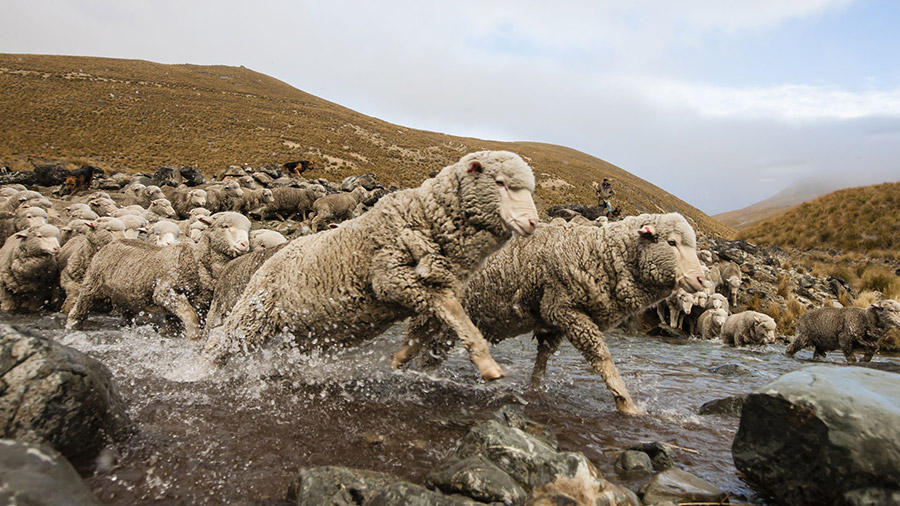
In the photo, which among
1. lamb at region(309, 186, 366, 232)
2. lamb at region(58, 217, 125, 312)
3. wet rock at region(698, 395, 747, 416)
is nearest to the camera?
wet rock at region(698, 395, 747, 416)

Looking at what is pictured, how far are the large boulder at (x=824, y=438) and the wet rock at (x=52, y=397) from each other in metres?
4.26

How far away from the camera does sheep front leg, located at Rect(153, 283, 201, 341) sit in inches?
294

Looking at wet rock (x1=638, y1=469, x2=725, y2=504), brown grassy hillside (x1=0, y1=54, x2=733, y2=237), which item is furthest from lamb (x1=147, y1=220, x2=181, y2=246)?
brown grassy hillside (x1=0, y1=54, x2=733, y2=237)

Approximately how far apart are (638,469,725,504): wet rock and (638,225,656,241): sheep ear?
9.46ft

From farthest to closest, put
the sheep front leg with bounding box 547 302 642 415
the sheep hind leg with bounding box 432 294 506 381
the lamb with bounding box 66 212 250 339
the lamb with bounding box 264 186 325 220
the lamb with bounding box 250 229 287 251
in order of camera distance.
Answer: the lamb with bounding box 264 186 325 220 → the lamb with bounding box 250 229 287 251 → the lamb with bounding box 66 212 250 339 → the sheep front leg with bounding box 547 302 642 415 → the sheep hind leg with bounding box 432 294 506 381

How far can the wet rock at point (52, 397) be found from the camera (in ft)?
9.33

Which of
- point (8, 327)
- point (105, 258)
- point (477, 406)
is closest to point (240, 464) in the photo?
point (8, 327)

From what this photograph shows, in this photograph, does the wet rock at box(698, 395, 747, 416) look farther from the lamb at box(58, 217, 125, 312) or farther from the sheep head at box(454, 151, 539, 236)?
the lamb at box(58, 217, 125, 312)

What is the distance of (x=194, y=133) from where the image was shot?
2261 inches

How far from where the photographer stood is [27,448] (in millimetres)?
2262

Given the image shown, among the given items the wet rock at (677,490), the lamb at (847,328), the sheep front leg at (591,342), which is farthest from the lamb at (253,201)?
the wet rock at (677,490)

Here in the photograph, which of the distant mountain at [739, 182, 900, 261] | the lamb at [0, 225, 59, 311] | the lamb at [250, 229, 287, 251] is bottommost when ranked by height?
the lamb at [0, 225, 59, 311]

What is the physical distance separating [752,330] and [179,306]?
45.2 feet

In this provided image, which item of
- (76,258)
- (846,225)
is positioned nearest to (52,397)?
(76,258)
